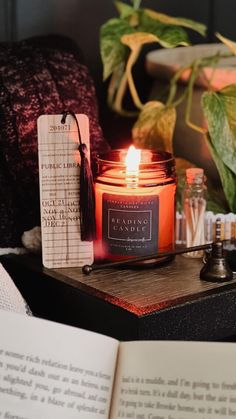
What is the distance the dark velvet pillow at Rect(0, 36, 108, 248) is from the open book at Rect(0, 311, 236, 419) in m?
0.40

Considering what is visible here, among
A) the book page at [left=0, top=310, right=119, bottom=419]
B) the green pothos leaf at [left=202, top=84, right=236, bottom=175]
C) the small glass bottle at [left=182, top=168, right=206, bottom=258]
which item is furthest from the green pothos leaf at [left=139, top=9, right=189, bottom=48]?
the book page at [left=0, top=310, right=119, bottom=419]

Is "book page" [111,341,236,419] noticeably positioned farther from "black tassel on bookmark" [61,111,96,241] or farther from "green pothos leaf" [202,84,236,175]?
"green pothos leaf" [202,84,236,175]

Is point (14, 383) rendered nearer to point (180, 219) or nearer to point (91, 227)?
point (91, 227)

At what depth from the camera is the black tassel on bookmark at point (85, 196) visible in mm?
1053

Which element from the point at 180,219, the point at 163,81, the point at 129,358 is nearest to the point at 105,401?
the point at 129,358

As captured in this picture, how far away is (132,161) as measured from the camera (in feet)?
3.49

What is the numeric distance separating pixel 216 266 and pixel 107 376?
1.01 ft

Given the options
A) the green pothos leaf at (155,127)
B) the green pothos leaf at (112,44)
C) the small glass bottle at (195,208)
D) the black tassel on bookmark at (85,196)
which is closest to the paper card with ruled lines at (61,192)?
the black tassel on bookmark at (85,196)

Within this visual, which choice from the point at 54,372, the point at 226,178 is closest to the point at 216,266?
the point at 226,178

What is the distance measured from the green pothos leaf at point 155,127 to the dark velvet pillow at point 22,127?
112mm

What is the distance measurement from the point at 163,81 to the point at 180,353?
0.85 metres

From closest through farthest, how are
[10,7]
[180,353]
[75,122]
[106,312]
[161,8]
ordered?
[180,353], [106,312], [75,122], [10,7], [161,8]

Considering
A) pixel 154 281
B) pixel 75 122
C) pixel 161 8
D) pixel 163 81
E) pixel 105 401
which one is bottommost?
pixel 105 401

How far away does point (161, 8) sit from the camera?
1.62 meters
